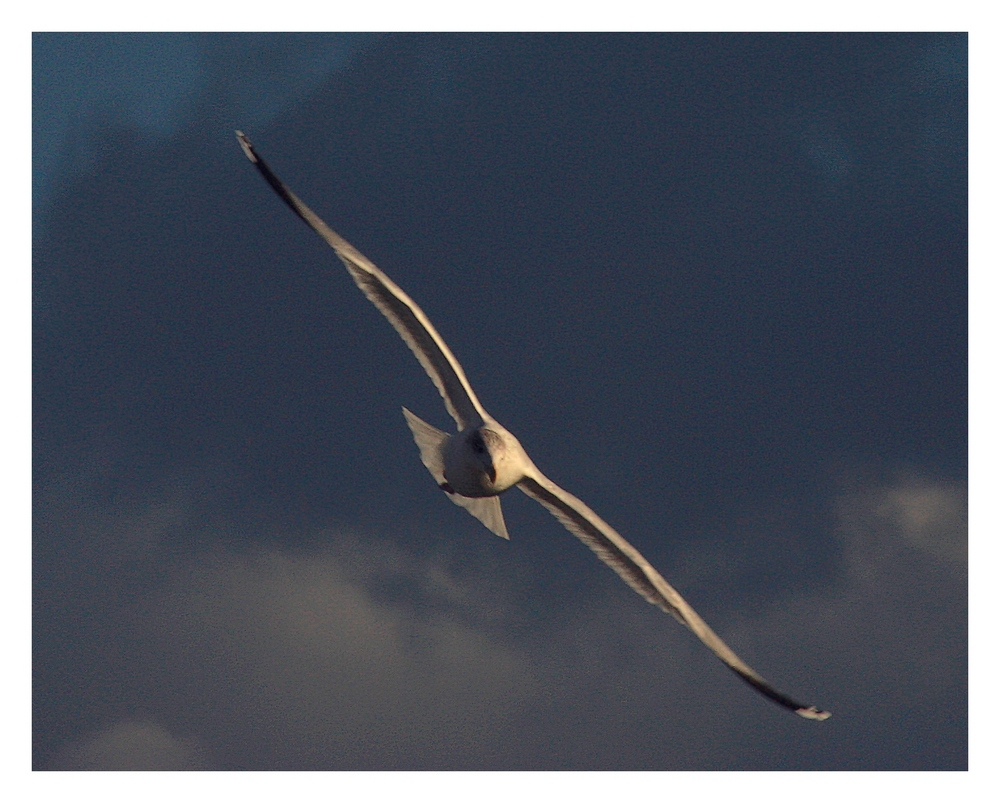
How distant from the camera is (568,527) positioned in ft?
62.0

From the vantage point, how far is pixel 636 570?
19000 millimetres

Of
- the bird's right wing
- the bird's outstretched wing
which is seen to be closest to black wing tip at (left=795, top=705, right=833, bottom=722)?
the bird's right wing

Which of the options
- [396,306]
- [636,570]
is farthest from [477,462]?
[636,570]

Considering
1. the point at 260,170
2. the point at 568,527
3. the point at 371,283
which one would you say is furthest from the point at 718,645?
the point at 260,170

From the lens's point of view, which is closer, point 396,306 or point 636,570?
point 396,306

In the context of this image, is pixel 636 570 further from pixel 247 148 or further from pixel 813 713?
pixel 247 148

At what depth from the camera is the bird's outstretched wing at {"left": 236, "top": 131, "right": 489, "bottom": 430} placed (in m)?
17.0

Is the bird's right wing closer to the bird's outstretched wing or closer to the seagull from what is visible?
the seagull

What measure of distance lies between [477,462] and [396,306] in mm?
2017

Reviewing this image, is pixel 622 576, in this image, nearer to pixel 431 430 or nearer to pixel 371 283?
pixel 431 430

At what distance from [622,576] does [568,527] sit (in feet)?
3.16

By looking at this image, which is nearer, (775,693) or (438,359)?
(438,359)

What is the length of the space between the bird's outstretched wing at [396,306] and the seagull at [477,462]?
11 millimetres

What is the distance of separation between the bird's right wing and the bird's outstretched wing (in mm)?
1591
